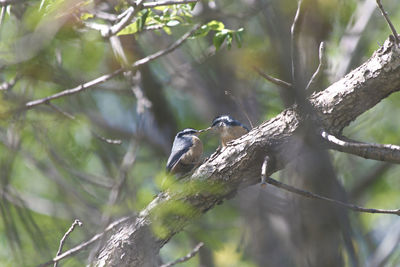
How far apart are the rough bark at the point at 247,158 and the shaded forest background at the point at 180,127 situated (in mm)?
167

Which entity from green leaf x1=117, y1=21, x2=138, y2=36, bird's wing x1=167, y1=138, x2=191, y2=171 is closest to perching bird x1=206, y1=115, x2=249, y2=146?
bird's wing x1=167, y1=138, x2=191, y2=171

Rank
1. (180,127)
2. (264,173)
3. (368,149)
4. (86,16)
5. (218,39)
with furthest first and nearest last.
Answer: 1. (180,127)
2. (86,16)
3. (218,39)
4. (368,149)
5. (264,173)

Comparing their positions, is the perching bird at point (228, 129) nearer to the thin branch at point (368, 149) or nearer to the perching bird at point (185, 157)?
the perching bird at point (185, 157)

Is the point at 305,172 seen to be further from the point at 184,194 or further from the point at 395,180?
the point at 395,180

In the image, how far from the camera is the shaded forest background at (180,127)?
308 centimetres

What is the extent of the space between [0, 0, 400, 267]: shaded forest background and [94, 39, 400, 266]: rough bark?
167 millimetres

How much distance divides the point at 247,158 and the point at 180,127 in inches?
160

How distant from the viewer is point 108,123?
734cm

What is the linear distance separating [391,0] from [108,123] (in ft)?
15.4

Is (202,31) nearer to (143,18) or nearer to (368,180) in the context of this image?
(143,18)

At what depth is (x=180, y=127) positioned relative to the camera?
745cm

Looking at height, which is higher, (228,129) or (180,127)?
(228,129)

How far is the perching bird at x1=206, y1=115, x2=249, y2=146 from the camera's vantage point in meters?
→ 4.28

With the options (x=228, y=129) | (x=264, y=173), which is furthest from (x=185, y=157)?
(x=264, y=173)
